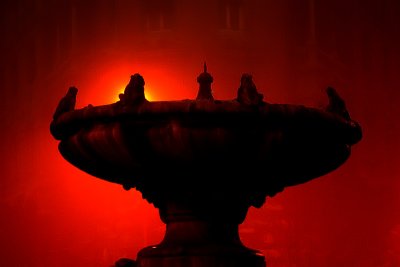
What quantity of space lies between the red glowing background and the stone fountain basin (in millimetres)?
2283

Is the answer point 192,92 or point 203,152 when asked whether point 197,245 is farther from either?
point 192,92

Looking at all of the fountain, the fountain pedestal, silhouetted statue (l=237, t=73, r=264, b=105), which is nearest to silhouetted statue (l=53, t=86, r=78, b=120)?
the fountain

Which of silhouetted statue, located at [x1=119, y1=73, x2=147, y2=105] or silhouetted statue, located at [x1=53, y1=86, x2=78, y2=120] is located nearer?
silhouetted statue, located at [x1=119, y1=73, x2=147, y2=105]

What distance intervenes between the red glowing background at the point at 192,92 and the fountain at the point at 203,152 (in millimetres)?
2139

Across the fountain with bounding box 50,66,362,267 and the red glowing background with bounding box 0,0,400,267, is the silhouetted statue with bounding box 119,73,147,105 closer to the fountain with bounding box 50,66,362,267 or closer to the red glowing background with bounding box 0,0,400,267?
the fountain with bounding box 50,66,362,267

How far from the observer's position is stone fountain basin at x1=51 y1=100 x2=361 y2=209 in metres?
2.01

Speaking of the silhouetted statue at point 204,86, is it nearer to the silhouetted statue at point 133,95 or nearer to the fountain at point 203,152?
the fountain at point 203,152

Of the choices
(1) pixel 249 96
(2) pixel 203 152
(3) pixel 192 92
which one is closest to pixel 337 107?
(1) pixel 249 96

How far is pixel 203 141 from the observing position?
2025 millimetres

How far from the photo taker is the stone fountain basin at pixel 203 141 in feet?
6.61

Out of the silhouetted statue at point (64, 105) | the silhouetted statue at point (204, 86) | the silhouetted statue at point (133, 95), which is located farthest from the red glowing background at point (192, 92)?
the silhouetted statue at point (133, 95)

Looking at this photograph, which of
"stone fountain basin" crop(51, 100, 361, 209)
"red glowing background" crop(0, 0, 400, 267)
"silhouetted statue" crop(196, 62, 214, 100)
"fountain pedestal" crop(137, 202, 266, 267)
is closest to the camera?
"stone fountain basin" crop(51, 100, 361, 209)

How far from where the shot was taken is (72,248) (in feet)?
15.1

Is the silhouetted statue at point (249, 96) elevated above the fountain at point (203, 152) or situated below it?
above
